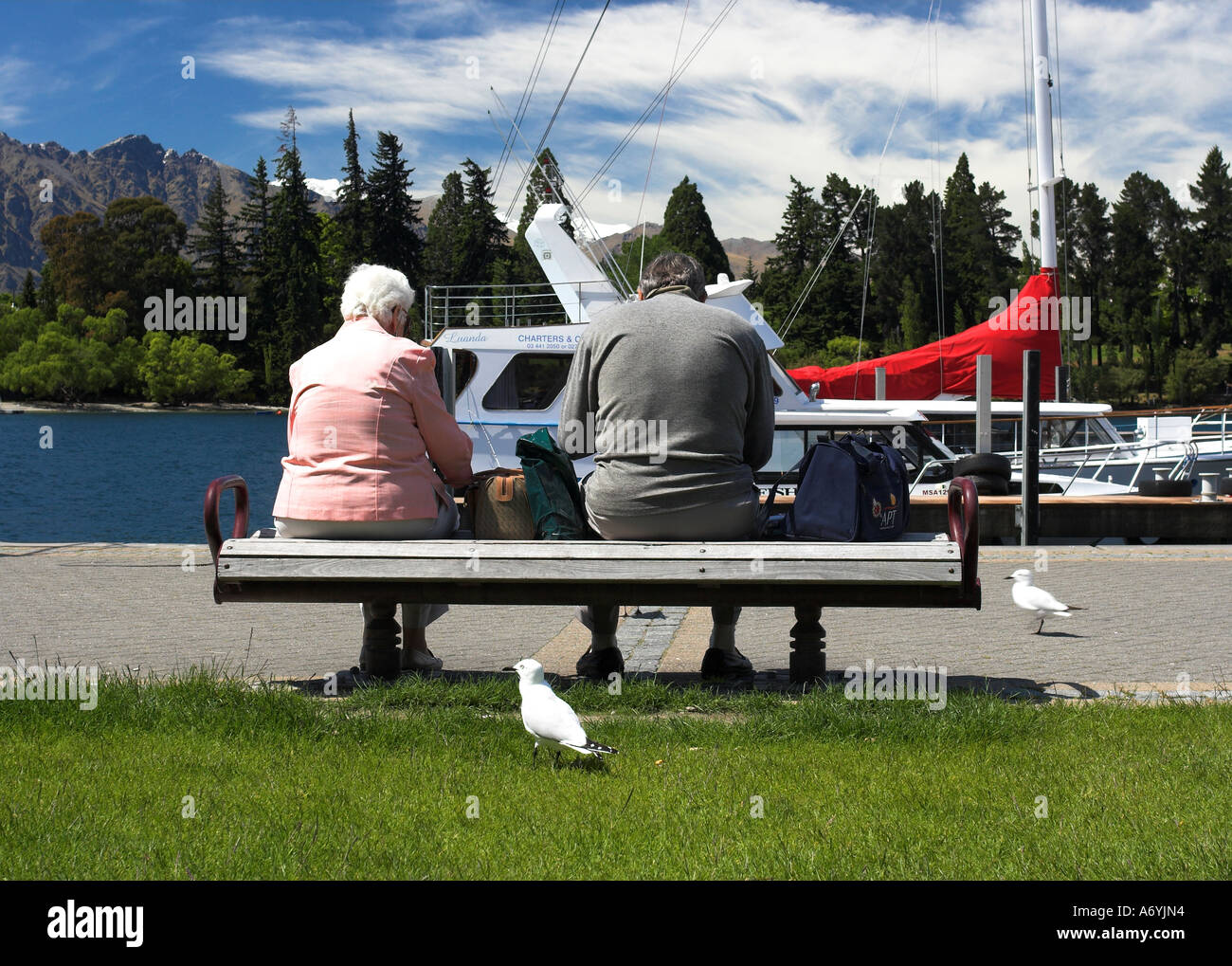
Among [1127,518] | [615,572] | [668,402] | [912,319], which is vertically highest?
[912,319]

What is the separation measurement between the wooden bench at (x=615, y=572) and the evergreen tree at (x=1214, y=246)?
3959 inches

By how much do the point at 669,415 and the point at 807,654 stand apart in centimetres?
130

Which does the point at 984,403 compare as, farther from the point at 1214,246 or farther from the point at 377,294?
the point at 1214,246

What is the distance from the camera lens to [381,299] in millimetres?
5648

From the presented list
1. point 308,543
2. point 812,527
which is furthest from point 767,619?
point 308,543

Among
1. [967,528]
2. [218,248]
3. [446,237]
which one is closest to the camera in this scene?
[967,528]

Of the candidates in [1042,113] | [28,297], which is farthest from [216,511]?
[28,297]

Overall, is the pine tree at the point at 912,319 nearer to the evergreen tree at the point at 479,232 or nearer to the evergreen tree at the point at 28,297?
the evergreen tree at the point at 479,232

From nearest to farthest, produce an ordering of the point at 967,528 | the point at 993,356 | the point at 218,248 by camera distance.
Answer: the point at 967,528 → the point at 993,356 → the point at 218,248

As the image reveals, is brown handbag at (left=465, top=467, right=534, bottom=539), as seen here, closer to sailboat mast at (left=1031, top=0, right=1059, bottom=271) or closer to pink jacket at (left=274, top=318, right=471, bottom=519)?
pink jacket at (left=274, top=318, right=471, bottom=519)

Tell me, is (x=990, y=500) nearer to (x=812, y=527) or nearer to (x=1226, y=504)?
(x=1226, y=504)

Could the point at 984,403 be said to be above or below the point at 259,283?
below

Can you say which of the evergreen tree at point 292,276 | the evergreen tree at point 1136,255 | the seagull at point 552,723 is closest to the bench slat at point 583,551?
the seagull at point 552,723
